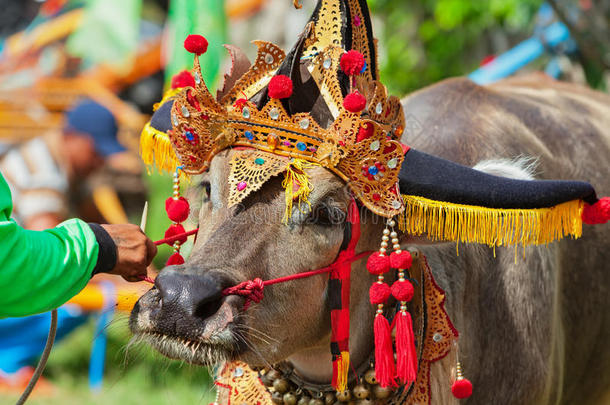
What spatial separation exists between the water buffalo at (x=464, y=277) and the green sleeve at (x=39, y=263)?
0.23 meters

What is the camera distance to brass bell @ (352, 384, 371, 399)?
9.94ft

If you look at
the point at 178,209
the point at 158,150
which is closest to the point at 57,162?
the point at 158,150

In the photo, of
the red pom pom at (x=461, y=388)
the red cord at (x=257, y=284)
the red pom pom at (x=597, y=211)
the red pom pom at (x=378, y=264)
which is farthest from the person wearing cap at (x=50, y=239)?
the red pom pom at (x=597, y=211)

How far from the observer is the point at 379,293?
2834 millimetres

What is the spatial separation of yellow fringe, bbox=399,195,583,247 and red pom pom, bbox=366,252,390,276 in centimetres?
17

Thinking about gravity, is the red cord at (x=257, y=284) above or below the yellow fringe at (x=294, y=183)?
below

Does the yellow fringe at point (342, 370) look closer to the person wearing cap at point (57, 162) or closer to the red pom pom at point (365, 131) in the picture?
the red pom pom at point (365, 131)

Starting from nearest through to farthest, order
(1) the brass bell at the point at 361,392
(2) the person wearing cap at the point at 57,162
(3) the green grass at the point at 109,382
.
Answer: (1) the brass bell at the point at 361,392 → (3) the green grass at the point at 109,382 → (2) the person wearing cap at the point at 57,162

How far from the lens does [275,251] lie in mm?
2723

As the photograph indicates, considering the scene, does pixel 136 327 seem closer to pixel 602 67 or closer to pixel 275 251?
pixel 275 251

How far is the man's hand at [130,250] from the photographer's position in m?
2.68

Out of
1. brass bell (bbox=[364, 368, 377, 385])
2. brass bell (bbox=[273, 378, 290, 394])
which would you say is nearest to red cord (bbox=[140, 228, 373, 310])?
brass bell (bbox=[364, 368, 377, 385])

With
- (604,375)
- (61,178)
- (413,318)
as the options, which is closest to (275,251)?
(413,318)

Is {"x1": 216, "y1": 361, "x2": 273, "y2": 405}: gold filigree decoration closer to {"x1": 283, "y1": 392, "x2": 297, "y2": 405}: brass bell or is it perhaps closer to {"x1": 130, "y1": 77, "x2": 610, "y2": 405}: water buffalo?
{"x1": 283, "y1": 392, "x2": 297, "y2": 405}: brass bell
